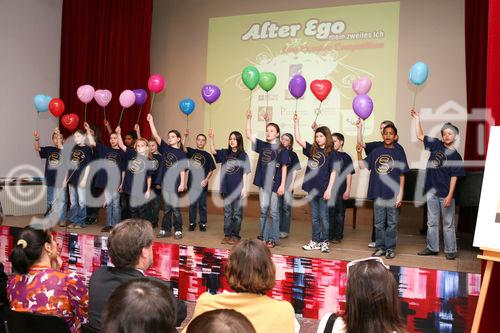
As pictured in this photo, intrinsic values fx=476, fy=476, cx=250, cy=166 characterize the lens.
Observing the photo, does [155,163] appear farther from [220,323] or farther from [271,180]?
[220,323]

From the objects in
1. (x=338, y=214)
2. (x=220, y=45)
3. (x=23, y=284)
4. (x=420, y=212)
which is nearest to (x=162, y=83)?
(x=220, y=45)

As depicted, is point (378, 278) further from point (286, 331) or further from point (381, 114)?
point (381, 114)

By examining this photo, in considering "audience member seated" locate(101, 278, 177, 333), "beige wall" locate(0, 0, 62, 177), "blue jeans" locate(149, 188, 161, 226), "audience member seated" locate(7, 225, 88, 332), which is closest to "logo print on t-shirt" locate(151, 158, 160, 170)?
"blue jeans" locate(149, 188, 161, 226)

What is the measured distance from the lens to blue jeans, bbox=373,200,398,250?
3688 mm

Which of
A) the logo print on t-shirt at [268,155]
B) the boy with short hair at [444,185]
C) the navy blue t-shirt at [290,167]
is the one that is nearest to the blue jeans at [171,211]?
the logo print on t-shirt at [268,155]

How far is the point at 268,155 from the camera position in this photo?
13.8 ft

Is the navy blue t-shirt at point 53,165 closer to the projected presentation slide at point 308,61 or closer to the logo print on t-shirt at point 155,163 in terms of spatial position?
the logo print on t-shirt at point 155,163

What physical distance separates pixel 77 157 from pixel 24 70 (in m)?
2.07

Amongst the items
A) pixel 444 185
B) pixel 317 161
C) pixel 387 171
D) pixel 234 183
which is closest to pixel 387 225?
pixel 387 171

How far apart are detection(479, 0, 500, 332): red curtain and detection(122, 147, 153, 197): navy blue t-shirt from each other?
316 cm

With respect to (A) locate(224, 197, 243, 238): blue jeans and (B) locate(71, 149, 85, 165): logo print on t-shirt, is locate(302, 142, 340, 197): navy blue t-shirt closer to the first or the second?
(A) locate(224, 197, 243, 238): blue jeans

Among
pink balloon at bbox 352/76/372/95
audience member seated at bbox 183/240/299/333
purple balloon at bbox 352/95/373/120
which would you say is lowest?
audience member seated at bbox 183/240/299/333

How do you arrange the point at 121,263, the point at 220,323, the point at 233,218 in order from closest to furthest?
the point at 220,323 < the point at 121,263 < the point at 233,218

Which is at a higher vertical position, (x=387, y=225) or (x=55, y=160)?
(x=55, y=160)
